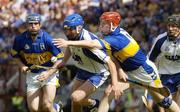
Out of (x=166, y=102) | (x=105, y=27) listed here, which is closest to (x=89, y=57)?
(x=105, y=27)

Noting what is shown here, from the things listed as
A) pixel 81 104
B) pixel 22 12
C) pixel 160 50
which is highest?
pixel 160 50

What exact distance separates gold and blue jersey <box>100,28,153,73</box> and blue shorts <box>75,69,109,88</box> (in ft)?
1.88

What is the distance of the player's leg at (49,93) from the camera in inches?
452

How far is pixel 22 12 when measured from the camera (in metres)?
23.5

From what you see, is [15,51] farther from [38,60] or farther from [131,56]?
[131,56]

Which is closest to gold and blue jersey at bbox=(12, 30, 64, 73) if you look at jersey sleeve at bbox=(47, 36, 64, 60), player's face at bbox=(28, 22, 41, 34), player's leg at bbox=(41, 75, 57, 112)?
jersey sleeve at bbox=(47, 36, 64, 60)

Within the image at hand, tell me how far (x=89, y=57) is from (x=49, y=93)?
122cm

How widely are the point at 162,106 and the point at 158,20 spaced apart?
7722 mm

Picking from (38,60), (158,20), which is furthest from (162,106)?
(158,20)

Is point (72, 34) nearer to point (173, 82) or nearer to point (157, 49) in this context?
point (157, 49)

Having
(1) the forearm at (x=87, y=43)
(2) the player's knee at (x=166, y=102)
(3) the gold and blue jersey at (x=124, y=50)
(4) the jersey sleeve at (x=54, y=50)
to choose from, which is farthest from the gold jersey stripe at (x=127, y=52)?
(4) the jersey sleeve at (x=54, y=50)

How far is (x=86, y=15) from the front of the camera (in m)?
20.7

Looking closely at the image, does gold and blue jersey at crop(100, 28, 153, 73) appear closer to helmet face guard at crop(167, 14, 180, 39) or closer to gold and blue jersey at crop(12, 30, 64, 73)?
helmet face guard at crop(167, 14, 180, 39)

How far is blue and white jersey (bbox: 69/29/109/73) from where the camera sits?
10586mm
